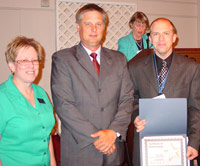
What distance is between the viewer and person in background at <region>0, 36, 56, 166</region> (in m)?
1.34

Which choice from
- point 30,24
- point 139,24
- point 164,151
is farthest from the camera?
point 30,24

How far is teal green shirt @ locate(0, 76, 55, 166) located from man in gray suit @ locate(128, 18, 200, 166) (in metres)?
0.67

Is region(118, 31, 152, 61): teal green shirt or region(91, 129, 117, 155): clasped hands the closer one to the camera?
region(91, 129, 117, 155): clasped hands

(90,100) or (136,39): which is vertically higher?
(136,39)

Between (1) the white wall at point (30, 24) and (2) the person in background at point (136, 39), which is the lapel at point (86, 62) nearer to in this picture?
(2) the person in background at point (136, 39)

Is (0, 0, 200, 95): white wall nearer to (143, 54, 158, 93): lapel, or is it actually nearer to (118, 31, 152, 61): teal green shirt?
(118, 31, 152, 61): teal green shirt

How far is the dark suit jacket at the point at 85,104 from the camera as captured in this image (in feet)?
4.84

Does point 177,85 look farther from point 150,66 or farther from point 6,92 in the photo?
point 6,92

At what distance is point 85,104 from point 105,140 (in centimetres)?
28

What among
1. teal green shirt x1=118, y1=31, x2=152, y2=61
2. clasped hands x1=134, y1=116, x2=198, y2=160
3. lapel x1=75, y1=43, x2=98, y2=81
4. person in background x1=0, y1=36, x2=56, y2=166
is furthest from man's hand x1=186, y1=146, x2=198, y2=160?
teal green shirt x1=118, y1=31, x2=152, y2=61

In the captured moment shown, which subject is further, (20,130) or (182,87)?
(182,87)

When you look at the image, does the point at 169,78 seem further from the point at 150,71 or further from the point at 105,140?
the point at 105,140

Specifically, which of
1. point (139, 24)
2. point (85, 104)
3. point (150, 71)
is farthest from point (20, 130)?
point (139, 24)

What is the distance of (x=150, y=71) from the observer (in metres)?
1.76
